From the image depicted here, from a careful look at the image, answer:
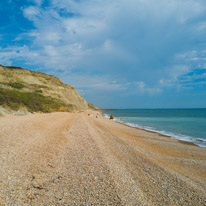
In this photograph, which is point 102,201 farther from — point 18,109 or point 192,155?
point 18,109

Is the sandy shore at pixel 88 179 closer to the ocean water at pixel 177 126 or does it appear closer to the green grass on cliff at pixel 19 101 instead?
the ocean water at pixel 177 126

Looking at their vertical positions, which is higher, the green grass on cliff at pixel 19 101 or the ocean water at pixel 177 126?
the green grass on cliff at pixel 19 101

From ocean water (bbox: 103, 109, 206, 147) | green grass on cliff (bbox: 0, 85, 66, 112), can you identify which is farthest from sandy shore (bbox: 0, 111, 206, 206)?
green grass on cliff (bbox: 0, 85, 66, 112)

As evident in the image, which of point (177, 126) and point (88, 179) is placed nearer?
point (88, 179)

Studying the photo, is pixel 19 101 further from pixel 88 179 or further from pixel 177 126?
pixel 177 126

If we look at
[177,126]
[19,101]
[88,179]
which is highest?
[19,101]

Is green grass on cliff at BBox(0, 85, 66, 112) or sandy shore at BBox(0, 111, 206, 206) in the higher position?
green grass on cliff at BBox(0, 85, 66, 112)

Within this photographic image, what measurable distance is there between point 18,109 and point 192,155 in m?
22.3

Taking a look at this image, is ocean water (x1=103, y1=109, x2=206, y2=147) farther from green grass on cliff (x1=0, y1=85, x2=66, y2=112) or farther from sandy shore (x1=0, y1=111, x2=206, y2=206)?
green grass on cliff (x1=0, y1=85, x2=66, y2=112)

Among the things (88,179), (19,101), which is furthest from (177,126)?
(19,101)

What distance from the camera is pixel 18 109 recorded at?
2145 cm

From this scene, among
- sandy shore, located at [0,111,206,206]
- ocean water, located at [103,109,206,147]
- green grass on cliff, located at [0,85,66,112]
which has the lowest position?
ocean water, located at [103,109,206,147]

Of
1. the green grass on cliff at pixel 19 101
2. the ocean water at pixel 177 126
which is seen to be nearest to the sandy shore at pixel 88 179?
the ocean water at pixel 177 126

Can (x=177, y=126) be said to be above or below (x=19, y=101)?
below
